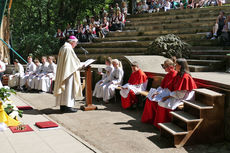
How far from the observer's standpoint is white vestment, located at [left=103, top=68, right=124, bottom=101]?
8977 mm

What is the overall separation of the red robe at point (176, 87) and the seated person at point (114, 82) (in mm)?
3025

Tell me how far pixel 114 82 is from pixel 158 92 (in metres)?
2.93

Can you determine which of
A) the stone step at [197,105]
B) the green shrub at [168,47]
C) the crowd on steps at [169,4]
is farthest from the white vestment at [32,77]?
the crowd on steps at [169,4]

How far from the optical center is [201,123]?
16.4 ft

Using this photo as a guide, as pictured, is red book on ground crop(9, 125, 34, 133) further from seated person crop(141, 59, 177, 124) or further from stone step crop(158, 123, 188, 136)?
stone step crop(158, 123, 188, 136)

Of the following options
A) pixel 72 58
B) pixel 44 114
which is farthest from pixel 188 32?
pixel 44 114

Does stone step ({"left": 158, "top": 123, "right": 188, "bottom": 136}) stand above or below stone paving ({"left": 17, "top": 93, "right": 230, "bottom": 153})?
above

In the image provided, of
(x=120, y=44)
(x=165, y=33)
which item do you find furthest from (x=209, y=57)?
(x=120, y=44)

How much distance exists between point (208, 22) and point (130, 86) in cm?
787

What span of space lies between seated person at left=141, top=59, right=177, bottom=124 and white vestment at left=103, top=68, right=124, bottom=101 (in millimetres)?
2495

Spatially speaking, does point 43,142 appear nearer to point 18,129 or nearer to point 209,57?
point 18,129

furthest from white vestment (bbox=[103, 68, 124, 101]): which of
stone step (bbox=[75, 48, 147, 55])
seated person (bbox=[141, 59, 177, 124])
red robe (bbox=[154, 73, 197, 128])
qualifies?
stone step (bbox=[75, 48, 147, 55])

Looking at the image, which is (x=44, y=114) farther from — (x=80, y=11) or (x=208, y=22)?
(x=80, y=11)

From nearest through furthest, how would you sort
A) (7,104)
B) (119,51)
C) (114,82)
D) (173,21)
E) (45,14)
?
(7,104), (114,82), (119,51), (173,21), (45,14)
